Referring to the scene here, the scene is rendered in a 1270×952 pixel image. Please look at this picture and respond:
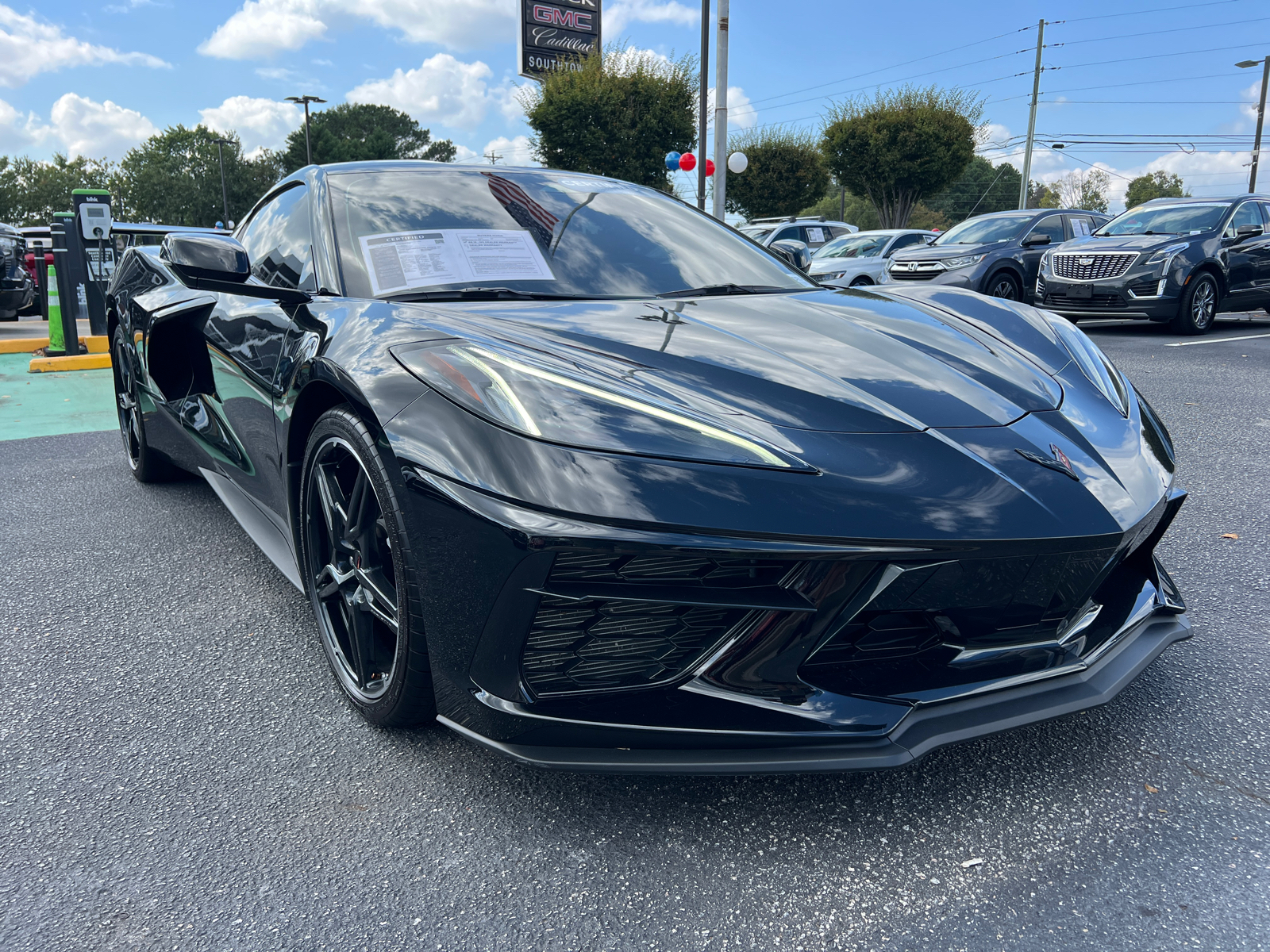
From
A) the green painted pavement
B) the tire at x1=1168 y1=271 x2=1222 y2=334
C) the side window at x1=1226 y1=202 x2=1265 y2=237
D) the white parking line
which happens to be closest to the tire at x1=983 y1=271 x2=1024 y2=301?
the tire at x1=1168 y1=271 x2=1222 y2=334

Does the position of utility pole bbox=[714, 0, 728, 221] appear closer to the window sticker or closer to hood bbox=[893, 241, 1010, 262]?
hood bbox=[893, 241, 1010, 262]

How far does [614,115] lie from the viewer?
27.8 meters

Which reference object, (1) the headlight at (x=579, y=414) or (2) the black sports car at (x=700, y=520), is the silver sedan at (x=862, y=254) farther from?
(1) the headlight at (x=579, y=414)

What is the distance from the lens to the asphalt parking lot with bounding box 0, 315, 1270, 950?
1.37 metres

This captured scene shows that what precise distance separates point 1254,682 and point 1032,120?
41520 millimetres

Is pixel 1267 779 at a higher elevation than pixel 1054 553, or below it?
below

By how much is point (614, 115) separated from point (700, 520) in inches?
1132

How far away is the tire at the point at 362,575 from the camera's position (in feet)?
5.48

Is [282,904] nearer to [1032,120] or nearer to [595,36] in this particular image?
[595,36]

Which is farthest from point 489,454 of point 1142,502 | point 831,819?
point 1142,502

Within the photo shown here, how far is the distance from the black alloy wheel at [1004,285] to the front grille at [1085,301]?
89cm

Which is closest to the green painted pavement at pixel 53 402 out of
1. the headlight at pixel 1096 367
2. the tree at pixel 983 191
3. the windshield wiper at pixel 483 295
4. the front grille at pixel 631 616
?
the windshield wiper at pixel 483 295

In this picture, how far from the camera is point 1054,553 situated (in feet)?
4.90

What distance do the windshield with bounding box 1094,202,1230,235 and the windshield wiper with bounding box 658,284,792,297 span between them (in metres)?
9.15
